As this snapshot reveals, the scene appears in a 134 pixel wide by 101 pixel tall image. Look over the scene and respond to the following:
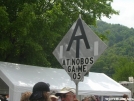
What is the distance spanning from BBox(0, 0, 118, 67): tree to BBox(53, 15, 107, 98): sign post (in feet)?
29.0

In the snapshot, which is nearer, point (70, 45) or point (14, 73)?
point (70, 45)

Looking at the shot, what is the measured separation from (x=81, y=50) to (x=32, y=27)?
10.0m

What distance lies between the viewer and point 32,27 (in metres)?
15.1

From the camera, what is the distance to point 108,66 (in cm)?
9306

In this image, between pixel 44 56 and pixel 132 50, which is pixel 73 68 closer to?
pixel 44 56

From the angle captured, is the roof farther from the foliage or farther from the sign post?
the foliage

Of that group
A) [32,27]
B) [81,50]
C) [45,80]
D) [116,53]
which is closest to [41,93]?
[81,50]

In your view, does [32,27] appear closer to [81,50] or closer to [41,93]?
[81,50]

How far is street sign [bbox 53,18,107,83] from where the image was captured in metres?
5.24

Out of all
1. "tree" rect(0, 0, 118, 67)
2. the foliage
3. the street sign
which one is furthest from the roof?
the foliage

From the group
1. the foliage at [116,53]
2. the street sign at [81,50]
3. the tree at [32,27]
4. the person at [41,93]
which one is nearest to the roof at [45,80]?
the tree at [32,27]

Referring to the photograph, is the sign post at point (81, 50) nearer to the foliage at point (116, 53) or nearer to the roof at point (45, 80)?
the roof at point (45, 80)

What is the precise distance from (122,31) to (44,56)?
9455cm

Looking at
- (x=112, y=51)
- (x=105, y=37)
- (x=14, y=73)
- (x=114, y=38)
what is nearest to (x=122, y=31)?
(x=114, y=38)
